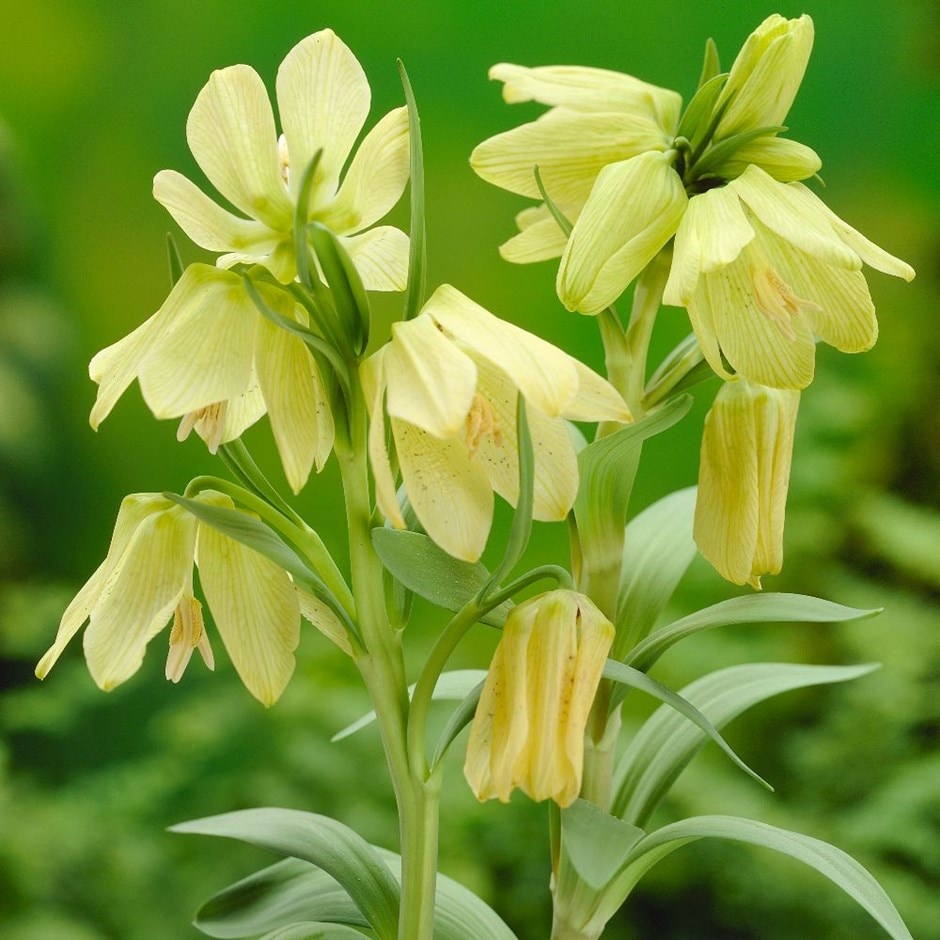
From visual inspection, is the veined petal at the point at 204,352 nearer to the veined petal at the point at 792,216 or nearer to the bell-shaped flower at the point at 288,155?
the bell-shaped flower at the point at 288,155

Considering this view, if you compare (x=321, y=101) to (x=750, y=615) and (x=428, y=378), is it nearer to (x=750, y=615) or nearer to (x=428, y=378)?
(x=428, y=378)

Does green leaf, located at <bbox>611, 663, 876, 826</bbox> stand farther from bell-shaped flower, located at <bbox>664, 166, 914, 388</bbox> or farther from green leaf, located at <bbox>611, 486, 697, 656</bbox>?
bell-shaped flower, located at <bbox>664, 166, 914, 388</bbox>

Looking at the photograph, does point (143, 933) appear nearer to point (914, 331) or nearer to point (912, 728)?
point (912, 728)

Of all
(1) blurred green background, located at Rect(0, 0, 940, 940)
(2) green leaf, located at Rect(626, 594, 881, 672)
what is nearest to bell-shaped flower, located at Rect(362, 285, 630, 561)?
(2) green leaf, located at Rect(626, 594, 881, 672)

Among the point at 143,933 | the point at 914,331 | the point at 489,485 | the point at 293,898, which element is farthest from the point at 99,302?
the point at 489,485

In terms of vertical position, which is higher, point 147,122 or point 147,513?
point 147,513
